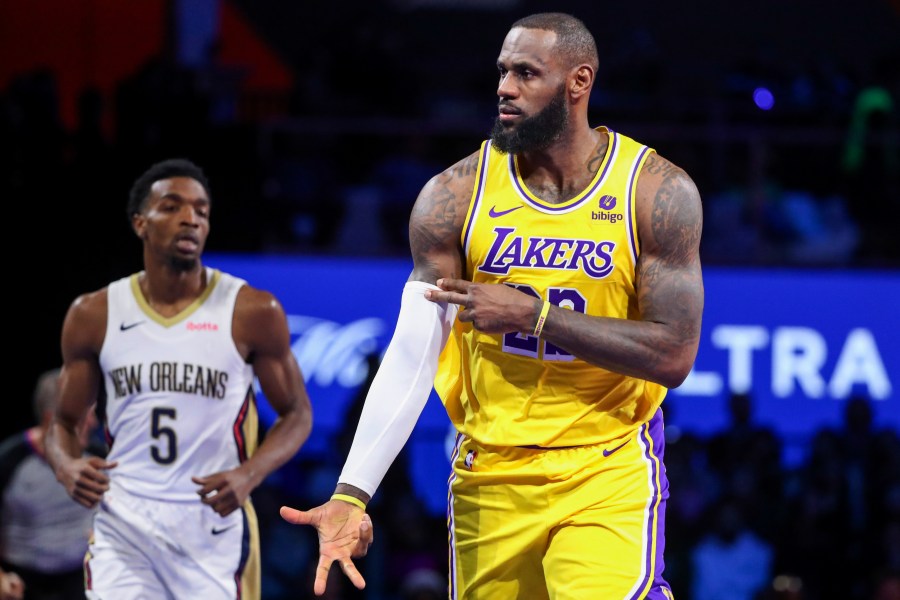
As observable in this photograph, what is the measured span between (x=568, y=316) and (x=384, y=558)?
5380 millimetres

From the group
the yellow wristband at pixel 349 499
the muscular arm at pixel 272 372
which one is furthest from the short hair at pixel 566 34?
the muscular arm at pixel 272 372

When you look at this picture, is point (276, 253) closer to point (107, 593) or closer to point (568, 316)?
point (107, 593)

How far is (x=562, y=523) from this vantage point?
14.0ft

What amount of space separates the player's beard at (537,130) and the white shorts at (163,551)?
2138mm

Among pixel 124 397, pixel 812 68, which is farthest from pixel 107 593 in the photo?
pixel 812 68

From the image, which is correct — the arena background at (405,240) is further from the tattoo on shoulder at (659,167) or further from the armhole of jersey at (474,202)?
the tattoo on shoulder at (659,167)

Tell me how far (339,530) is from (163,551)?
1.65 meters

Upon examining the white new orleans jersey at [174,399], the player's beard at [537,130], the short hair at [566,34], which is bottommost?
the white new orleans jersey at [174,399]

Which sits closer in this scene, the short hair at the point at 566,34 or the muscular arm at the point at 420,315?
the muscular arm at the point at 420,315

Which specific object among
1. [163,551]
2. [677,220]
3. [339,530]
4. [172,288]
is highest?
[677,220]

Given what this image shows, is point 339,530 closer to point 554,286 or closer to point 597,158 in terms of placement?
point 554,286

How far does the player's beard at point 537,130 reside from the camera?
4.39m

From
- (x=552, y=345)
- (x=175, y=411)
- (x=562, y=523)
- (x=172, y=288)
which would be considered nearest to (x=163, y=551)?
(x=175, y=411)

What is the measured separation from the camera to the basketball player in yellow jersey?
4207 mm
